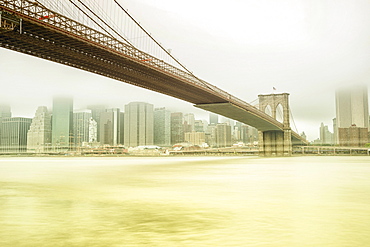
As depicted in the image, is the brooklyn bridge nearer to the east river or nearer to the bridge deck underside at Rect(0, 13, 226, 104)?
the bridge deck underside at Rect(0, 13, 226, 104)

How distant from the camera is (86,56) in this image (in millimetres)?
23062

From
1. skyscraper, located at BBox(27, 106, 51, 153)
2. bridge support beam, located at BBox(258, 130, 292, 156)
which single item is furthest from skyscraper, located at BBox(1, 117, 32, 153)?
bridge support beam, located at BBox(258, 130, 292, 156)

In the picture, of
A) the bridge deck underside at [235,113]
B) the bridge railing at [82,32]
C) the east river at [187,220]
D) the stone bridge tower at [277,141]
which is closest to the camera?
the east river at [187,220]

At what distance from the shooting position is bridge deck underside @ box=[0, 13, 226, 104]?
739 inches

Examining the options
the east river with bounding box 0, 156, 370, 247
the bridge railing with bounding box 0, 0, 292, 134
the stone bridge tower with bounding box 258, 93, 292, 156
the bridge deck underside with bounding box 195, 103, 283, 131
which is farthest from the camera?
the stone bridge tower with bounding box 258, 93, 292, 156

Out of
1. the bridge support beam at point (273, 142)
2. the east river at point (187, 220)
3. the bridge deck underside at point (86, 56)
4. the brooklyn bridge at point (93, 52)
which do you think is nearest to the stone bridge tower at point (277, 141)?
the bridge support beam at point (273, 142)

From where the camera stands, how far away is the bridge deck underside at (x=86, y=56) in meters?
18.8

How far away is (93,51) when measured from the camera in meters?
22.2

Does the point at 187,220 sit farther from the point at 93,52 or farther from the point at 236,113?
the point at 236,113

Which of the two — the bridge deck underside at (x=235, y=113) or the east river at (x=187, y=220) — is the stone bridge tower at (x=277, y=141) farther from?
the east river at (x=187, y=220)

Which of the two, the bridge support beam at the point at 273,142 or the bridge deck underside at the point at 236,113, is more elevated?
the bridge deck underside at the point at 236,113

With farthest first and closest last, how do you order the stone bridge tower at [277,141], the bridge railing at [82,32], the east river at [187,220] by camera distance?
the stone bridge tower at [277,141]
the bridge railing at [82,32]
the east river at [187,220]

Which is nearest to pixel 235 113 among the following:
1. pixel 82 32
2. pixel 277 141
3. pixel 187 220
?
pixel 277 141

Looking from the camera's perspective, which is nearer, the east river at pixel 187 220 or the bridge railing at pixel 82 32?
the east river at pixel 187 220
